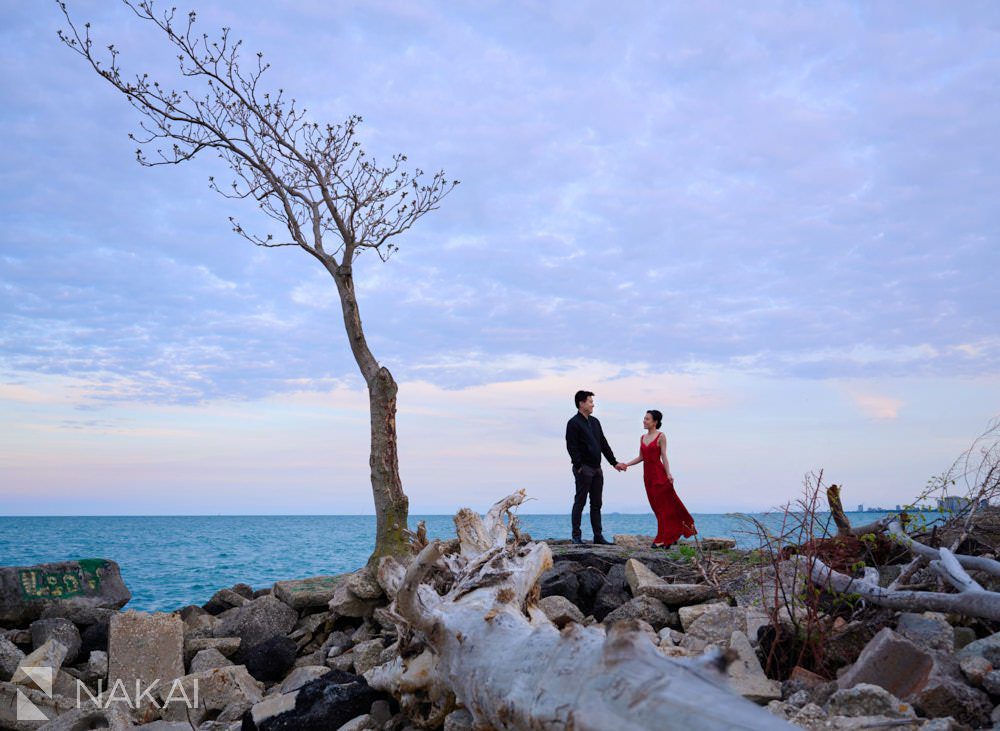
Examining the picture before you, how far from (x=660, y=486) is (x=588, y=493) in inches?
49.1

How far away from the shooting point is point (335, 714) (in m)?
6.25

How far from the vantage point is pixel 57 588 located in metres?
11.5

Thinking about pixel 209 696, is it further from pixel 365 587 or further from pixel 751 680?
pixel 751 680

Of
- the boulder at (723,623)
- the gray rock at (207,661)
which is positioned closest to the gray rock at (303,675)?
the gray rock at (207,661)

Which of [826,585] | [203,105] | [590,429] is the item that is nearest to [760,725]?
[826,585]

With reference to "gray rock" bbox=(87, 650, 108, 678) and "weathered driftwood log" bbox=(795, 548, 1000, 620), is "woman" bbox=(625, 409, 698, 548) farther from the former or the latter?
"gray rock" bbox=(87, 650, 108, 678)

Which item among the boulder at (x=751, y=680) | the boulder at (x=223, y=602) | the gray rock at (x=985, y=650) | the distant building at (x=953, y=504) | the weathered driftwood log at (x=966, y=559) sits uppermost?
the distant building at (x=953, y=504)

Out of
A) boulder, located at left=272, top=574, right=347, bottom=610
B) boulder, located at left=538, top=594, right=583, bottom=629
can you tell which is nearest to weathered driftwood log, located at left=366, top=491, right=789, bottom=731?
boulder, located at left=538, top=594, right=583, bottom=629

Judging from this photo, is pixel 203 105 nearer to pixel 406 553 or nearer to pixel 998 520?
pixel 406 553

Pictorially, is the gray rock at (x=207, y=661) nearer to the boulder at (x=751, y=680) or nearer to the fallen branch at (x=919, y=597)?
the boulder at (x=751, y=680)

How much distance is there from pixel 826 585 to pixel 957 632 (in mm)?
923

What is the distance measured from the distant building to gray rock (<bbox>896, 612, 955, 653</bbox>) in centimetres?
201

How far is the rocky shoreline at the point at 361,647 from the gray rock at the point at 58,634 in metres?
0.02

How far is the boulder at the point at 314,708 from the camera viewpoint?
20.3ft
